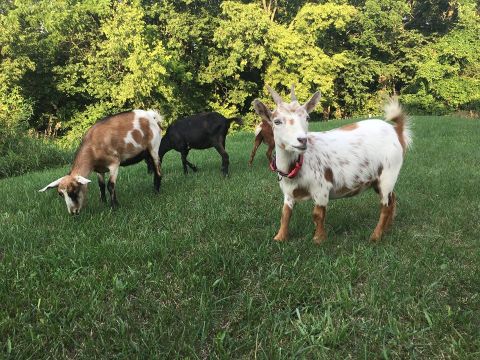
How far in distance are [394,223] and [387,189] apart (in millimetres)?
815

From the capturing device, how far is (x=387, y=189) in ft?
15.9

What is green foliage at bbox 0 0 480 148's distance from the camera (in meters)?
23.7

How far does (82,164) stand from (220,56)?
24.1 m

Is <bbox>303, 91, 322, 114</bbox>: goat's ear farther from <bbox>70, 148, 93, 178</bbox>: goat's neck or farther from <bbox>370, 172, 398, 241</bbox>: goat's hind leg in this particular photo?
<bbox>70, 148, 93, 178</bbox>: goat's neck

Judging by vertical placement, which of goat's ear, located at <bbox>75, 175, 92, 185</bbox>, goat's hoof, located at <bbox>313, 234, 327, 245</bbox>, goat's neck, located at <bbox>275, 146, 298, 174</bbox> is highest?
goat's neck, located at <bbox>275, 146, 298, 174</bbox>

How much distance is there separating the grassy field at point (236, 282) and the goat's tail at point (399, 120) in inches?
42.5

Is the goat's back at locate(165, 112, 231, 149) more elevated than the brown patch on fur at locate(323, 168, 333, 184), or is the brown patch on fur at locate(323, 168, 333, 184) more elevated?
the brown patch on fur at locate(323, 168, 333, 184)

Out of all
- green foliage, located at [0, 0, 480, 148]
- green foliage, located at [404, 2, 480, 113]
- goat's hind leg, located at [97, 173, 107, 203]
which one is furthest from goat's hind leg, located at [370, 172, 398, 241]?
green foliage, located at [404, 2, 480, 113]

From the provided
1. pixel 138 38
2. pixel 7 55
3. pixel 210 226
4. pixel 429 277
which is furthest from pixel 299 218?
pixel 7 55

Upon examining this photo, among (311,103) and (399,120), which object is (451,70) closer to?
(399,120)

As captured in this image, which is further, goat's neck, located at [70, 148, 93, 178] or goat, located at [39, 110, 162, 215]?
goat's neck, located at [70, 148, 93, 178]

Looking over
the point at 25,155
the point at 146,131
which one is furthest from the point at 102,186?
the point at 25,155

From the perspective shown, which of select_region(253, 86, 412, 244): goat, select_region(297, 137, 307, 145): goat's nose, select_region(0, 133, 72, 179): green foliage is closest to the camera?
select_region(297, 137, 307, 145): goat's nose

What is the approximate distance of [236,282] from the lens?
3.84 meters
